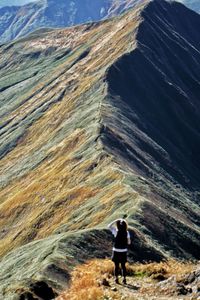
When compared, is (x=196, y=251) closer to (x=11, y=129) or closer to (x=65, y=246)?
(x=65, y=246)

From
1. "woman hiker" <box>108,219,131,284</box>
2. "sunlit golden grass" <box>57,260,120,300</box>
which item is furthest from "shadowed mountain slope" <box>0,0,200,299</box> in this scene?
"woman hiker" <box>108,219,131,284</box>

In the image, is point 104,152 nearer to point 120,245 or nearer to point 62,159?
point 62,159

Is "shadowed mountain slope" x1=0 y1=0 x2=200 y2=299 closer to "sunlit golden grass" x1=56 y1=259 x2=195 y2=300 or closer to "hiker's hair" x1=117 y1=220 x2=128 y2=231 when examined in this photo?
"sunlit golden grass" x1=56 y1=259 x2=195 y2=300

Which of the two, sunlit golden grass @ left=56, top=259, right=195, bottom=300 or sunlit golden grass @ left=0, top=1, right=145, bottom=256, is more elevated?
sunlit golden grass @ left=0, top=1, right=145, bottom=256

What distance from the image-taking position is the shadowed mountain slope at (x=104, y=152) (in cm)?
4672

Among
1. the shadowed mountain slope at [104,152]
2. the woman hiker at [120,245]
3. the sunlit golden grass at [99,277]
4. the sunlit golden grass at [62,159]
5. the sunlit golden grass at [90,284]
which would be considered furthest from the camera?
the sunlit golden grass at [62,159]

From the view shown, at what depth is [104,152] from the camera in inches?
3226

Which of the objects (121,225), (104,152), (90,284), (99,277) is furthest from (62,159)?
(90,284)

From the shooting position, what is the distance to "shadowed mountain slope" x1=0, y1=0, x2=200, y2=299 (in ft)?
153

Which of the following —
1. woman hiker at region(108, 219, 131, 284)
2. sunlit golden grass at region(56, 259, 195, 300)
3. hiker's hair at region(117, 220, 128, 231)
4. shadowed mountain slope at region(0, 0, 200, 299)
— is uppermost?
shadowed mountain slope at region(0, 0, 200, 299)

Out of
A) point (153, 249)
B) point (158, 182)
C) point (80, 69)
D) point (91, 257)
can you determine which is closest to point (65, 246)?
point (91, 257)

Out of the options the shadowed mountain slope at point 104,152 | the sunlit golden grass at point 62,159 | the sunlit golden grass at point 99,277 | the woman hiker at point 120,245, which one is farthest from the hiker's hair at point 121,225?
the sunlit golden grass at point 62,159

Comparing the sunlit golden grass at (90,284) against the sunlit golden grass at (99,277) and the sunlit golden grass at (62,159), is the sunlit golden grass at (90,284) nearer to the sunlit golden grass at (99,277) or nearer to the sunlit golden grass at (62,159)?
the sunlit golden grass at (99,277)

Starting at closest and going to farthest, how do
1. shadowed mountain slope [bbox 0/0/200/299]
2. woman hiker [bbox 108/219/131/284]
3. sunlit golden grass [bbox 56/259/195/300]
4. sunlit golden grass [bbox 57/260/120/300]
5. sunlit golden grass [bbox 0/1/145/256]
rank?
sunlit golden grass [bbox 57/260/120/300] < sunlit golden grass [bbox 56/259/195/300] < woman hiker [bbox 108/219/131/284] < shadowed mountain slope [bbox 0/0/200/299] < sunlit golden grass [bbox 0/1/145/256]
